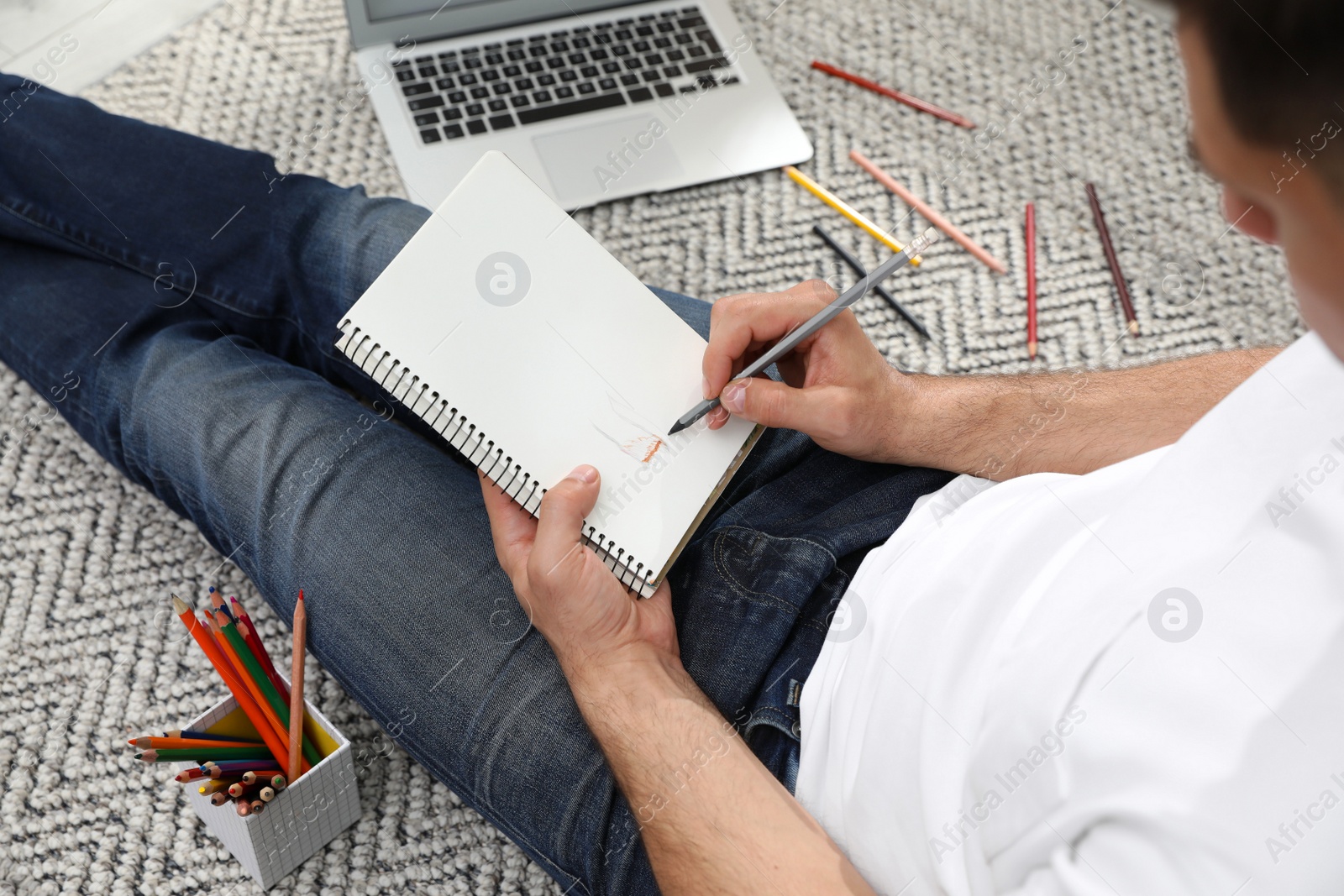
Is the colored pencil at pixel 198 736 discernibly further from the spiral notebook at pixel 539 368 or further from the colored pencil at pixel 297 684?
the spiral notebook at pixel 539 368

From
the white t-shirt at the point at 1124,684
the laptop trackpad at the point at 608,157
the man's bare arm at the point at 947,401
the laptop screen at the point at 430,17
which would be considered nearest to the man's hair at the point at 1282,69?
the white t-shirt at the point at 1124,684

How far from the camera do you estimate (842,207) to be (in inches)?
42.2

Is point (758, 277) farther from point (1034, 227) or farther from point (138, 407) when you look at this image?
point (138, 407)

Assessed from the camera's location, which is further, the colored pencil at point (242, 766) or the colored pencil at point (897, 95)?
the colored pencil at point (897, 95)

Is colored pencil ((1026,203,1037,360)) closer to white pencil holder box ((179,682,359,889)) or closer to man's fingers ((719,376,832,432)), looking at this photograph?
man's fingers ((719,376,832,432))

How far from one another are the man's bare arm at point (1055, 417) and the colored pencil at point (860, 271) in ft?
1.11

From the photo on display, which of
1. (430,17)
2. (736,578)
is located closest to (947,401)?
(736,578)

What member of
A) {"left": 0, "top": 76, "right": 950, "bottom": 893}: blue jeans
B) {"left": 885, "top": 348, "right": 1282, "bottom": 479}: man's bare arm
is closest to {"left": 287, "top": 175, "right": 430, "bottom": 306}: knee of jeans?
{"left": 0, "top": 76, "right": 950, "bottom": 893}: blue jeans

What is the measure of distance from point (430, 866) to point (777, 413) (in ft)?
1.43

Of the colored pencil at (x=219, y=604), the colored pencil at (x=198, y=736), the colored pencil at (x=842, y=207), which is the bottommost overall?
the colored pencil at (x=198, y=736)

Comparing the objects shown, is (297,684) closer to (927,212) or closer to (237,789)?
(237,789)

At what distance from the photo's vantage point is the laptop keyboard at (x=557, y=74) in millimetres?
1051

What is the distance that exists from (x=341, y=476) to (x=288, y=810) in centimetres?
22

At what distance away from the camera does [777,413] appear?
0.59 meters
